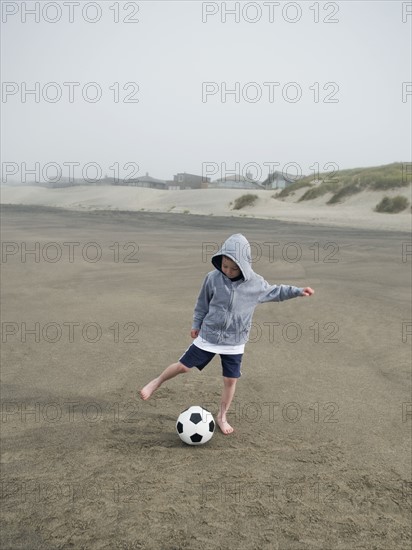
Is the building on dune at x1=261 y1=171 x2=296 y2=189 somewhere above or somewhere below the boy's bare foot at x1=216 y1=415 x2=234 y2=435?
above

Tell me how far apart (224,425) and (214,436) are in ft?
0.50

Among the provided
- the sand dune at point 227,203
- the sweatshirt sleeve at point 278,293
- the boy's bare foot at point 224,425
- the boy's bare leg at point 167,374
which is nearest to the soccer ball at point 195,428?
the boy's bare foot at point 224,425

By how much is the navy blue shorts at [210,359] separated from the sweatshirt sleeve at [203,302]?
10.1 inches

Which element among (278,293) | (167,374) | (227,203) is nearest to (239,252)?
(278,293)

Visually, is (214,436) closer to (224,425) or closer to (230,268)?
(224,425)

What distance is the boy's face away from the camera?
14.9ft

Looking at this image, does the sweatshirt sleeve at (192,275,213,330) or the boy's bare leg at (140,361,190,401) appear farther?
the boy's bare leg at (140,361,190,401)

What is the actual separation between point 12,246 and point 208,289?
14893mm

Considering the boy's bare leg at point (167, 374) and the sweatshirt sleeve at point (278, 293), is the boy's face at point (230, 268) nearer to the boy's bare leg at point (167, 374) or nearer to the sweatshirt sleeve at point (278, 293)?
the sweatshirt sleeve at point (278, 293)

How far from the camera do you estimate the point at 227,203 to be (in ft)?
153

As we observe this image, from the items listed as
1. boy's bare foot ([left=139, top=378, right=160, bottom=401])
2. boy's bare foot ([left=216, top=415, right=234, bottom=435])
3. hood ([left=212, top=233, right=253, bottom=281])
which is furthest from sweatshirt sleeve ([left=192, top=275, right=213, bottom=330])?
boy's bare foot ([left=216, top=415, right=234, bottom=435])

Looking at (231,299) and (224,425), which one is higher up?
(231,299)

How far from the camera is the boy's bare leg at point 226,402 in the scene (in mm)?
4978

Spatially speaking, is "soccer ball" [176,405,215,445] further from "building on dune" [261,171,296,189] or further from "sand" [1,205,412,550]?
"building on dune" [261,171,296,189]
